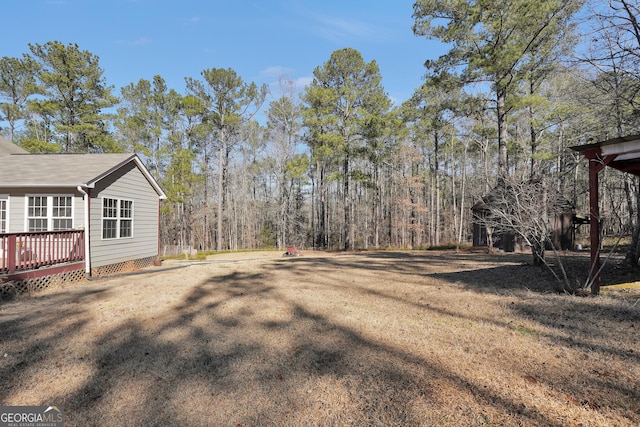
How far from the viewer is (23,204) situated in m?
9.52

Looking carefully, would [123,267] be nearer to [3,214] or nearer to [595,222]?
[3,214]

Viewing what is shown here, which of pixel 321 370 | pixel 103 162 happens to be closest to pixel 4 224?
pixel 103 162

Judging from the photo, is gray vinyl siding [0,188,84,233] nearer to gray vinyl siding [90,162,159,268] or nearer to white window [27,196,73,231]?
white window [27,196,73,231]

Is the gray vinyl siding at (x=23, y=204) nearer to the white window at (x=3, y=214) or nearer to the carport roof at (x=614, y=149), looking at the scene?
the white window at (x=3, y=214)

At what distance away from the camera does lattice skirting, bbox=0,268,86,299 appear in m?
6.94

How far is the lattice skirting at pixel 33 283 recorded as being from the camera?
6.94 m

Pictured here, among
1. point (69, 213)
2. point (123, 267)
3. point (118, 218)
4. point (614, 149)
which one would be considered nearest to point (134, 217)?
point (118, 218)

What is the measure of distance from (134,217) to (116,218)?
1.12 m

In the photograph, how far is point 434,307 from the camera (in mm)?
5508

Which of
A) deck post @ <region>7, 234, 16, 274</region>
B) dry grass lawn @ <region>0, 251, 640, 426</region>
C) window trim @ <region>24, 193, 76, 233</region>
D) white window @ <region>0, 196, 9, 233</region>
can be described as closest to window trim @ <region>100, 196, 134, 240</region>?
window trim @ <region>24, 193, 76, 233</region>

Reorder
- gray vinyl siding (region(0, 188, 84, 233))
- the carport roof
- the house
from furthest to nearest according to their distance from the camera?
1. gray vinyl siding (region(0, 188, 84, 233))
2. the house
3. the carport roof

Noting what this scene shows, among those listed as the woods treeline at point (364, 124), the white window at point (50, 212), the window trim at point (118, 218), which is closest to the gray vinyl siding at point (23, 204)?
the white window at point (50, 212)

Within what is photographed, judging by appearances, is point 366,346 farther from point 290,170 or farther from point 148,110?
point 148,110

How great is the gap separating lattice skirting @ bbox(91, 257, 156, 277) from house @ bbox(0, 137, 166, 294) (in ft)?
0.11
